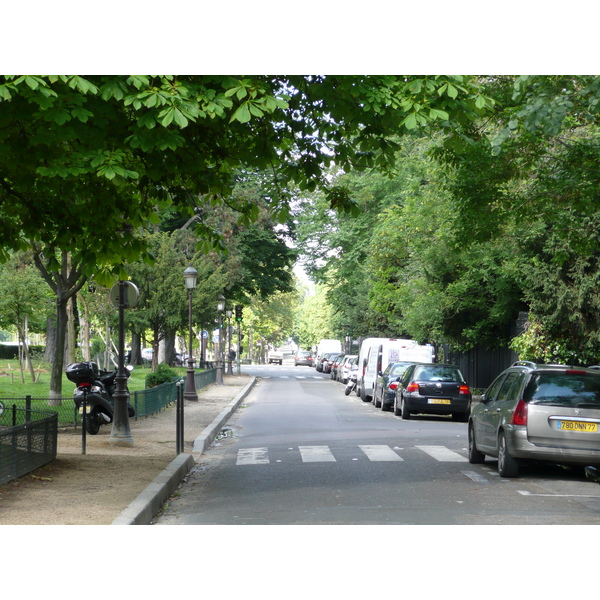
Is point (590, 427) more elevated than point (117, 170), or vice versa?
point (117, 170)

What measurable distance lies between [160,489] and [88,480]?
1.41 metres

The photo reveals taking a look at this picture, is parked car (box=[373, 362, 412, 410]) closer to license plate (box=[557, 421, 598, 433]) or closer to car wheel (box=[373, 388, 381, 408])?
car wheel (box=[373, 388, 381, 408])

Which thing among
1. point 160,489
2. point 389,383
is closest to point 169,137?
point 160,489

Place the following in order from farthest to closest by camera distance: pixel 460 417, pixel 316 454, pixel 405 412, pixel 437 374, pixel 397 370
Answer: pixel 397 370 → pixel 460 417 → pixel 405 412 → pixel 437 374 → pixel 316 454

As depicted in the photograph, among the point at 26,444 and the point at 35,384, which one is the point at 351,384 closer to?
the point at 35,384

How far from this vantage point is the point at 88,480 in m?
11.1

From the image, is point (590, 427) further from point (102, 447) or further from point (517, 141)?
point (102, 447)

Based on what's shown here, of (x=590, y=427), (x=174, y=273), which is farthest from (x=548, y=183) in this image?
(x=174, y=273)

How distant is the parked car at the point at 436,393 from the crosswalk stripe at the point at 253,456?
8.70 meters

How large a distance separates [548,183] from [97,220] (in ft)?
26.2

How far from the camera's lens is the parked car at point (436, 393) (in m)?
23.9

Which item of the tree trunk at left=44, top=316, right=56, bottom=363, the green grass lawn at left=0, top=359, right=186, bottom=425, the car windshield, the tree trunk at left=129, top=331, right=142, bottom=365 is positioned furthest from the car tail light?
the tree trunk at left=129, top=331, right=142, bottom=365

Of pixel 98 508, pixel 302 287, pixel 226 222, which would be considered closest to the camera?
pixel 98 508

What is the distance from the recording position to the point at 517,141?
1558 cm
